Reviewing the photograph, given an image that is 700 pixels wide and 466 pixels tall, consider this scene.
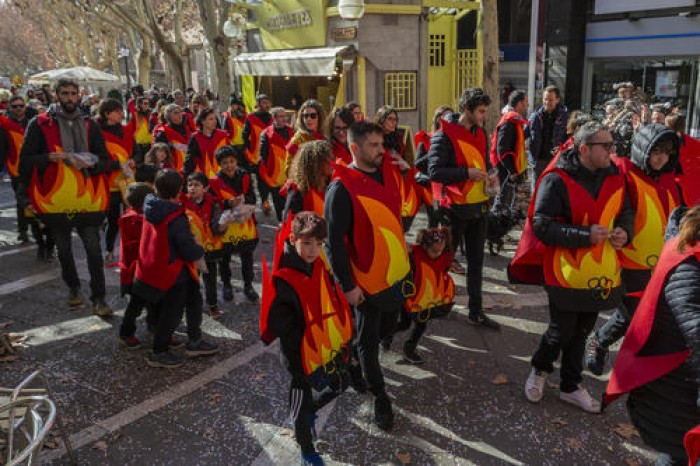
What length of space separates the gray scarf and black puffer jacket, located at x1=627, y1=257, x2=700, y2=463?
16.7 feet

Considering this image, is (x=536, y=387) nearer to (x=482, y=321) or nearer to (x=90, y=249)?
(x=482, y=321)

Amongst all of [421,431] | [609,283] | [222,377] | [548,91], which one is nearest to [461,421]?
[421,431]

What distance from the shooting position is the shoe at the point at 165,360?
183 inches

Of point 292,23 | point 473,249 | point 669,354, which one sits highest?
point 292,23

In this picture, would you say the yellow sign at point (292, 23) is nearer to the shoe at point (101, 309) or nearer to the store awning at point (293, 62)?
the store awning at point (293, 62)

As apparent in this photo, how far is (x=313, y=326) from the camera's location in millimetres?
3193

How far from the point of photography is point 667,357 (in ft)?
8.06

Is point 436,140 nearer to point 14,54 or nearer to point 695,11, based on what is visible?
point 695,11

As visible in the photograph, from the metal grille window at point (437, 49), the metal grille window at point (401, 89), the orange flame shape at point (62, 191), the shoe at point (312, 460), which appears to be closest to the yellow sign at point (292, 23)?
the metal grille window at point (401, 89)

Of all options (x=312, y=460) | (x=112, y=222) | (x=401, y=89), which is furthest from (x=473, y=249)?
(x=401, y=89)

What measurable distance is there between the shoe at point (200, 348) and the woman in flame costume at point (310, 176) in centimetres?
141

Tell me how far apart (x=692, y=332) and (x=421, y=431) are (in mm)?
1951

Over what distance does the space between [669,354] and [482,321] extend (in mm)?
2820

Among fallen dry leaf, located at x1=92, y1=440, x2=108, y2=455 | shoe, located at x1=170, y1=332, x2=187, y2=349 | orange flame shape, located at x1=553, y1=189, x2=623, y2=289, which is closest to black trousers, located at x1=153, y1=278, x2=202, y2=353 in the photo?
shoe, located at x1=170, y1=332, x2=187, y2=349
